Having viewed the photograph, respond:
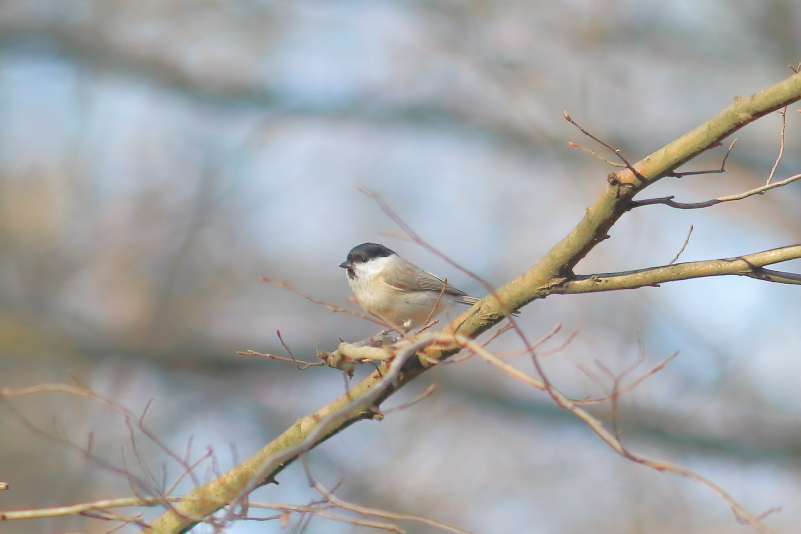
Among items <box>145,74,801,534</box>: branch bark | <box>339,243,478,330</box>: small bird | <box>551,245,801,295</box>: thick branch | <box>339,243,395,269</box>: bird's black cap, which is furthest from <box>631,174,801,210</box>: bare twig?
<box>339,243,395,269</box>: bird's black cap

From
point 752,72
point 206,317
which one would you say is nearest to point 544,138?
point 752,72

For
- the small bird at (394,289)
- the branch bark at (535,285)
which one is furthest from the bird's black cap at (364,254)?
the branch bark at (535,285)

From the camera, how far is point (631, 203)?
91.8 inches

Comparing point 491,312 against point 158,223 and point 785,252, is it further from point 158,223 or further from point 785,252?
point 158,223

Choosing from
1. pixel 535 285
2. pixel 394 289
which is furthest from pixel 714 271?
pixel 394 289

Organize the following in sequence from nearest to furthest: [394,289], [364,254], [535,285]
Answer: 1. [535,285]
2. [394,289]
3. [364,254]

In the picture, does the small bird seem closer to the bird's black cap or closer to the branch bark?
the bird's black cap

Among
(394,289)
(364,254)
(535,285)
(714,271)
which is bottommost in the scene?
(714,271)

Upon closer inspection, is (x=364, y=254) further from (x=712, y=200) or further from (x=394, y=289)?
(x=712, y=200)

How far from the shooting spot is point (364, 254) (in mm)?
5082

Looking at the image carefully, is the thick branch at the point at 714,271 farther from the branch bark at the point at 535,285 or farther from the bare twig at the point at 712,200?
the bare twig at the point at 712,200

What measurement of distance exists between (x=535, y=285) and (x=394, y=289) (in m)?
2.36

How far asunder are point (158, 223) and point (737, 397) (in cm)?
959

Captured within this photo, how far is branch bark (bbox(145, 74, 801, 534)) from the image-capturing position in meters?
2.14
